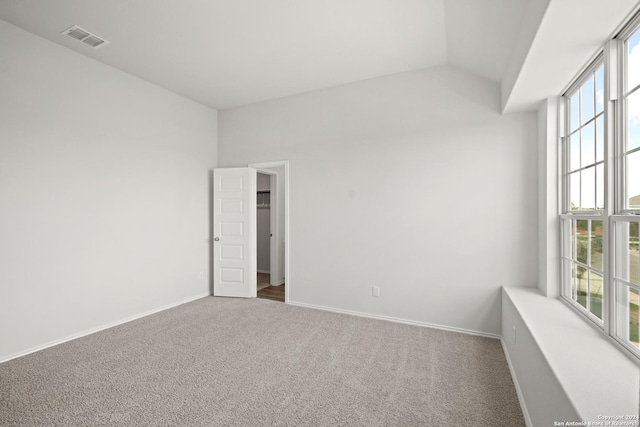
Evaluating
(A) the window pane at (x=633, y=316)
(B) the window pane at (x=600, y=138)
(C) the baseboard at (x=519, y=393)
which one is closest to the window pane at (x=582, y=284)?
(A) the window pane at (x=633, y=316)

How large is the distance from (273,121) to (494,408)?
4.13 metres

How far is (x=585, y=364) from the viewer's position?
1454mm

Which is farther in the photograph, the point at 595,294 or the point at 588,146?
the point at 588,146

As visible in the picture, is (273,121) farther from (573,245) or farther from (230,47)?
(573,245)

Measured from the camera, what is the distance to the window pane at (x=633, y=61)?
63.5 inches

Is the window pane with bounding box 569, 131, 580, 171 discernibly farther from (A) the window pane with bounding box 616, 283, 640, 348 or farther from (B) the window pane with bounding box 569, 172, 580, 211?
(A) the window pane with bounding box 616, 283, 640, 348

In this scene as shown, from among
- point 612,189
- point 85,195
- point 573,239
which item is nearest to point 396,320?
point 573,239

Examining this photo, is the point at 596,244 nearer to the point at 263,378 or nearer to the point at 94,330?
the point at 263,378

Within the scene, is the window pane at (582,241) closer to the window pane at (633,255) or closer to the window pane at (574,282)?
the window pane at (574,282)

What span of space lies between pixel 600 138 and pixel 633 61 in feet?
1.64

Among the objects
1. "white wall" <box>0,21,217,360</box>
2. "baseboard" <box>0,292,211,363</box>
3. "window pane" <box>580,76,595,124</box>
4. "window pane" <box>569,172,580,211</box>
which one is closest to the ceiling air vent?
"white wall" <box>0,21,217,360</box>

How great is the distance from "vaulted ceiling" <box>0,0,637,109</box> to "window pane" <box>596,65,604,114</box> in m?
0.22

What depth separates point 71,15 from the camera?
2564mm

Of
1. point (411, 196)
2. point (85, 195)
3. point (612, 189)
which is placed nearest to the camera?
point (612, 189)
